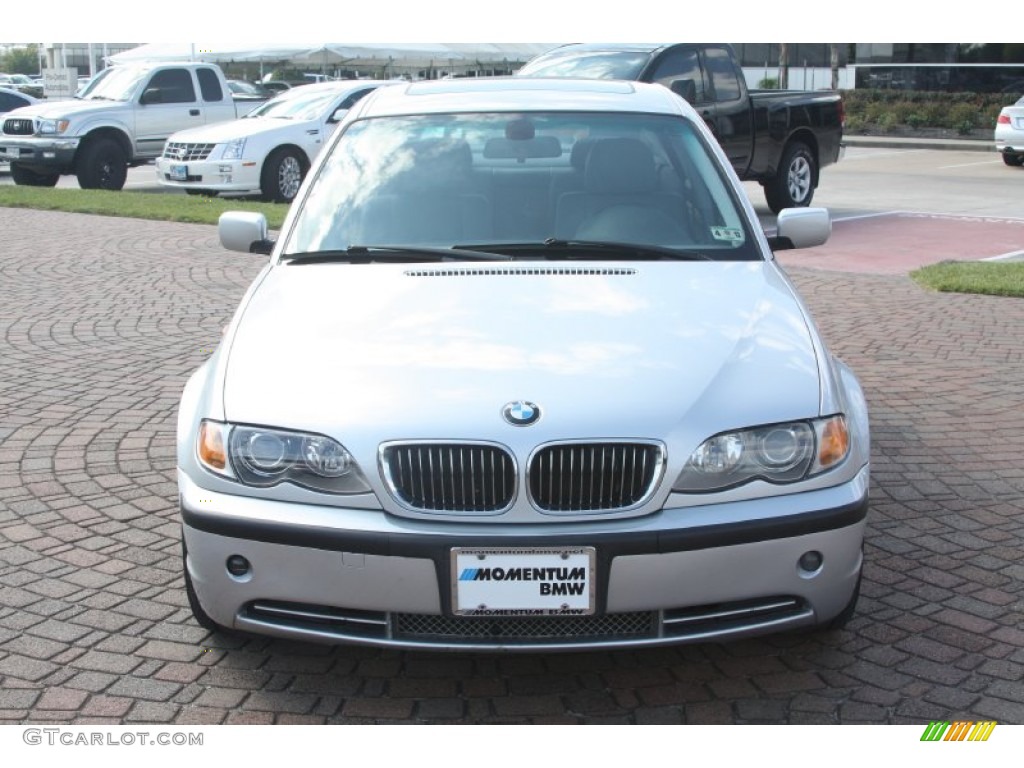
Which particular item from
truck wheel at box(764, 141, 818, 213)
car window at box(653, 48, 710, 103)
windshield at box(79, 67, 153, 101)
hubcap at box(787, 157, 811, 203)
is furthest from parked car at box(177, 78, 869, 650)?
windshield at box(79, 67, 153, 101)

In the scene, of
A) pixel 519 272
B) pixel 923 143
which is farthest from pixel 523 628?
pixel 923 143

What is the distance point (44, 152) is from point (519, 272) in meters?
16.7

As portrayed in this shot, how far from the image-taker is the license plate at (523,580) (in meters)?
3.34

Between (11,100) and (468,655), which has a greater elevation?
(11,100)

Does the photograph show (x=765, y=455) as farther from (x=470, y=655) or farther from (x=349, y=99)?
(x=349, y=99)

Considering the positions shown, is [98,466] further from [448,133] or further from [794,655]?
[794,655]

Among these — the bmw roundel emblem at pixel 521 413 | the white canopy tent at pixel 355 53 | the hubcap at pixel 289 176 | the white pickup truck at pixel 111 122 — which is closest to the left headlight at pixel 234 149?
the hubcap at pixel 289 176

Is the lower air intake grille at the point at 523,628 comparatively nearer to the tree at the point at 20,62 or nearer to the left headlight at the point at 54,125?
the left headlight at the point at 54,125

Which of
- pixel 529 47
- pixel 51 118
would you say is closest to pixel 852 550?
pixel 51 118

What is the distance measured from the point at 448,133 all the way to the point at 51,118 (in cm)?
1562

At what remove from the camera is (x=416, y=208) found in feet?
15.7

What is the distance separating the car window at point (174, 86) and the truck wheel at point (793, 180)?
9882 millimetres

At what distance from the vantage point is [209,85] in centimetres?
2114

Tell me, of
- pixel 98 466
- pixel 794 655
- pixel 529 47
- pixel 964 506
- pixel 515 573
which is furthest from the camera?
pixel 529 47
